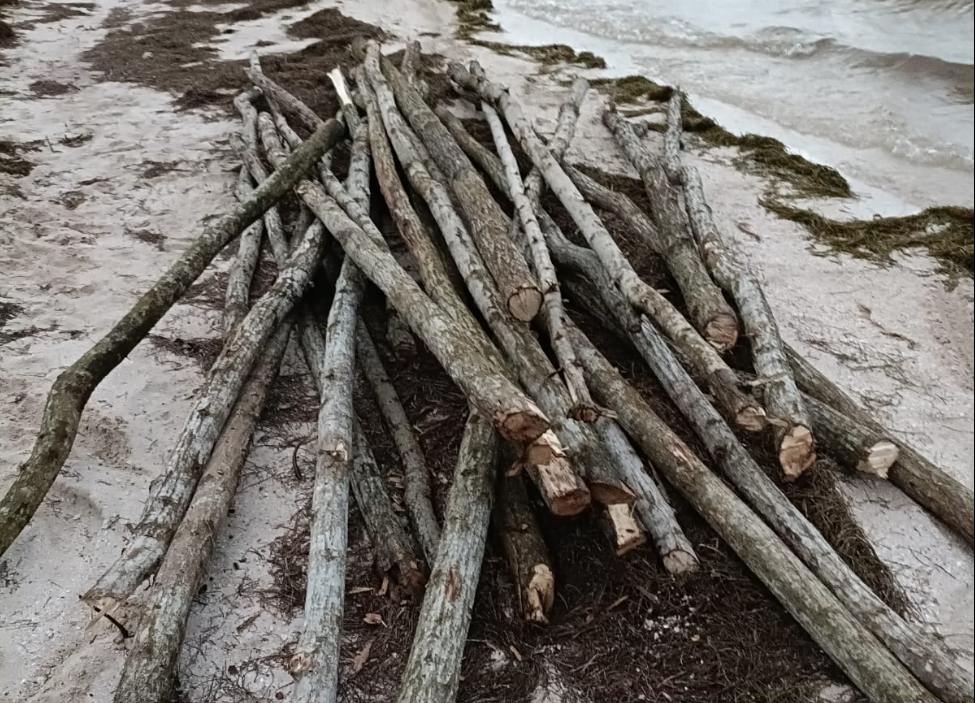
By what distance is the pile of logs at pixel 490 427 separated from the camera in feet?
8.22

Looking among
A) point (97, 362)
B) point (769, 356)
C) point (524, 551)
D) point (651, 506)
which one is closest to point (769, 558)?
point (651, 506)

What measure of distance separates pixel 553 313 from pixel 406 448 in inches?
40.4

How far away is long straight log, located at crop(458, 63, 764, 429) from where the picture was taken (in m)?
3.03

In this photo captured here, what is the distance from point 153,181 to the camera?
559 centimetres

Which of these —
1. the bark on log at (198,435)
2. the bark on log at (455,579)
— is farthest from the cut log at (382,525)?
the bark on log at (198,435)

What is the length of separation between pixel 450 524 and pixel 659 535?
0.90m

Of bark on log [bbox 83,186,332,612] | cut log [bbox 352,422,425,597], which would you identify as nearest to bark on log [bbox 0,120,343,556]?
bark on log [bbox 83,186,332,612]

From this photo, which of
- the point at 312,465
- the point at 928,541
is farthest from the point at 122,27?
the point at 928,541

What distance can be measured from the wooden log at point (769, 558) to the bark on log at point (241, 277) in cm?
228

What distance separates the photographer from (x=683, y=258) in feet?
13.6

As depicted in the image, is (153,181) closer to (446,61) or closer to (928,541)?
(446,61)

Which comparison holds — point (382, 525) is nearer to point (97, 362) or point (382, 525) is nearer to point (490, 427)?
point (490, 427)

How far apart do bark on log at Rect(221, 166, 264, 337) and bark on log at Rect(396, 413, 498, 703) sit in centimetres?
182

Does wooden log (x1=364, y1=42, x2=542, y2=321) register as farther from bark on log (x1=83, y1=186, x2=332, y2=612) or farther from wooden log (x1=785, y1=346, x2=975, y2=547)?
wooden log (x1=785, y1=346, x2=975, y2=547)
